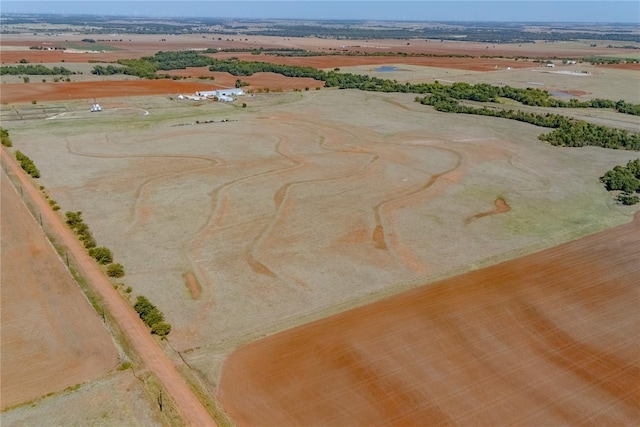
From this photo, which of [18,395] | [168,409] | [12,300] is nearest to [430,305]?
[168,409]

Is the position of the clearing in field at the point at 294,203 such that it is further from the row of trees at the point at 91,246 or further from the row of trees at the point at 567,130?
the row of trees at the point at 567,130

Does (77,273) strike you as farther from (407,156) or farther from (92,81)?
(92,81)

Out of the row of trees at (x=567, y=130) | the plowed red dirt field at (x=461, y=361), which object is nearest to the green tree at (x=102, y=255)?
the plowed red dirt field at (x=461, y=361)

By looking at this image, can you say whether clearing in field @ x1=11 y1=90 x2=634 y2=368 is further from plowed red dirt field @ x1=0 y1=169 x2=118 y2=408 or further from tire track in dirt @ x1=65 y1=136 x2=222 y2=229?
plowed red dirt field @ x1=0 y1=169 x2=118 y2=408

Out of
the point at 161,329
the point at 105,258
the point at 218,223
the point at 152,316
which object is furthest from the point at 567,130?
the point at 161,329

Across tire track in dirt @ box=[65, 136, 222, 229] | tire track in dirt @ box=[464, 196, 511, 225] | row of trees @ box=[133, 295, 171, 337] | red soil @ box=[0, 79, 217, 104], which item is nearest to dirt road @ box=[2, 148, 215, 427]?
row of trees @ box=[133, 295, 171, 337]

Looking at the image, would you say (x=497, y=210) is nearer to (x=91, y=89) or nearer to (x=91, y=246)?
(x=91, y=246)
